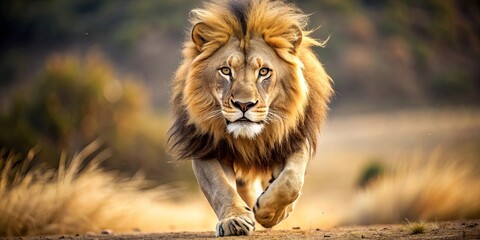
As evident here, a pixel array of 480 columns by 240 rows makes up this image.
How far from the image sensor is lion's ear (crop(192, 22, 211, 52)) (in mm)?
7062

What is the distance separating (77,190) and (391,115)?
25.6 metres

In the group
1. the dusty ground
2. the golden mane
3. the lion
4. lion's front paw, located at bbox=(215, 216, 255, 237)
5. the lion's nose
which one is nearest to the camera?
the dusty ground

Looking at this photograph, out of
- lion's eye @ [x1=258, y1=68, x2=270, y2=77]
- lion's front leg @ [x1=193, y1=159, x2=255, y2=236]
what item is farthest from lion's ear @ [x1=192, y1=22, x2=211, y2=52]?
lion's front leg @ [x1=193, y1=159, x2=255, y2=236]

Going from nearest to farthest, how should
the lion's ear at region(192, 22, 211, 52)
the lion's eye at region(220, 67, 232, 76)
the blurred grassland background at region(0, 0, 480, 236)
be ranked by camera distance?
the lion's eye at region(220, 67, 232, 76) < the lion's ear at region(192, 22, 211, 52) < the blurred grassland background at region(0, 0, 480, 236)

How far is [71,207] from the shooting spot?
9562 mm

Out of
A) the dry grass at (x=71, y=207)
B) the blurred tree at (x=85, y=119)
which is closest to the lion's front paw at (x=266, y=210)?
the dry grass at (x=71, y=207)

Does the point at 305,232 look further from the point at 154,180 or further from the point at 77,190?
the point at 154,180

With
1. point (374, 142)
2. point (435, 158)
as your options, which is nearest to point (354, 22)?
point (374, 142)

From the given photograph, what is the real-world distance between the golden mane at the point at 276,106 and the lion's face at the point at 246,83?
0.25 ft

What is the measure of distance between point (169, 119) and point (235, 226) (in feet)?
47.4

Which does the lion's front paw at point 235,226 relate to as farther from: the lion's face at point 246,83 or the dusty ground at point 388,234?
the lion's face at point 246,83

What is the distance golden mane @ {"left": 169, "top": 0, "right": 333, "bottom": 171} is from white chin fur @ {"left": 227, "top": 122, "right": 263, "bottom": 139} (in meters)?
0.27

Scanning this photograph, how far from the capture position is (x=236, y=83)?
6.57 meters

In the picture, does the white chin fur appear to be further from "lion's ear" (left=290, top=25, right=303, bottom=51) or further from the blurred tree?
the blurred tree
